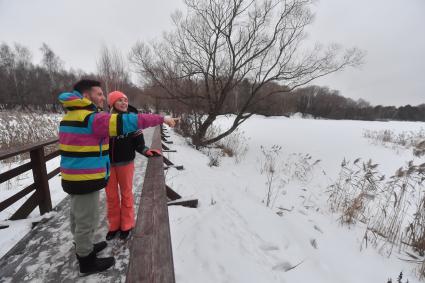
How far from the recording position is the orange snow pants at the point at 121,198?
2.16 meters

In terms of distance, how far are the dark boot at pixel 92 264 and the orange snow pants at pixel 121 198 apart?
1.29 ft

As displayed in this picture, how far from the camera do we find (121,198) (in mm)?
2221

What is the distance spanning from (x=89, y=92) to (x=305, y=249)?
3214 mm

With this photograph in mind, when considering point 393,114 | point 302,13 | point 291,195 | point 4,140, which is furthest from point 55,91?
point 393,114

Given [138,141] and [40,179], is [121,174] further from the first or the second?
[40,179]

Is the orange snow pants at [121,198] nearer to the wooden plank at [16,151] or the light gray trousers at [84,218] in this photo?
the light gray trousers at [84,218]

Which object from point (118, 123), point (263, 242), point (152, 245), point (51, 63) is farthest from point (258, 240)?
point (51, 63)

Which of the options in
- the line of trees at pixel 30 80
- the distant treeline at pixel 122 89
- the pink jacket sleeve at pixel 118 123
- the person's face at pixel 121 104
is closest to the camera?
the pink jacket sleeve at pixel 118 123

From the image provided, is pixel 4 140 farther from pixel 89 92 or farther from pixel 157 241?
pixel 157 241

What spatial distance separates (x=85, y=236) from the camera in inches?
67.1

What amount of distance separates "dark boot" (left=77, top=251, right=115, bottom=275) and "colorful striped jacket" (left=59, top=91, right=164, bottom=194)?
2.02ft

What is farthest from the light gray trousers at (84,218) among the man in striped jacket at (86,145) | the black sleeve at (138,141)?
the black sleeve at (138,141)

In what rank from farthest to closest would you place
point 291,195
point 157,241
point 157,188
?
point 291,195
point 157,188
point 157,241

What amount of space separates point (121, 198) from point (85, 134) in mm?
909
